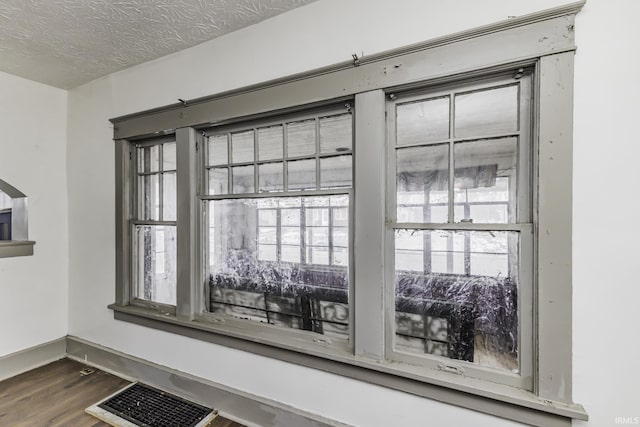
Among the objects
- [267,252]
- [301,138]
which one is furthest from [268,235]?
[301,138]

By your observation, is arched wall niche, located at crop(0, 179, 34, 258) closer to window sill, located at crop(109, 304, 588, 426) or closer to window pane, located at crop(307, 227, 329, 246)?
window sill, located at crop(109, 304, 588, 426)

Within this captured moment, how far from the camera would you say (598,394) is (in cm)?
125

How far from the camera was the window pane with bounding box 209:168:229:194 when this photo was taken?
2.21m

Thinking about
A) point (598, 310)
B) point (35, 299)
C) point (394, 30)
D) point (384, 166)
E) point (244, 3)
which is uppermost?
point (244, 3)

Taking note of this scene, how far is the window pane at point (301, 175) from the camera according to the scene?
1904mm

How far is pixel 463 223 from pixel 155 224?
232 centimetres

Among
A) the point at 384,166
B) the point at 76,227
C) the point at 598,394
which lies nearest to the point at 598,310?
the point at 598,394

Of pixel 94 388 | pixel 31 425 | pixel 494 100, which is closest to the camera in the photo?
pixel 494 100

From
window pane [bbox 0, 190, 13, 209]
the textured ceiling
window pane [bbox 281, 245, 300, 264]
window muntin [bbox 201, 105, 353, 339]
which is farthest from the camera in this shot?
window pane [bbox 0, 190, 13, 209]

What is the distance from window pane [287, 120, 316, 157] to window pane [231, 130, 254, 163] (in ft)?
1.05

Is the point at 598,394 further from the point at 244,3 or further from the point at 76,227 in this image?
the point at 76,227

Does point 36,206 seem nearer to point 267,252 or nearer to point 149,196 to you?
point 149,196

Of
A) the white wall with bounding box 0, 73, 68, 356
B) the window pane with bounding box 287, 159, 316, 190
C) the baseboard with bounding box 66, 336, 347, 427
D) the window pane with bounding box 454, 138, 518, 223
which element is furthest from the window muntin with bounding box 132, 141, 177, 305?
the window pane with bounding box 454, 138, 518, 223

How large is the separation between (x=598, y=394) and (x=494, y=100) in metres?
1.38
